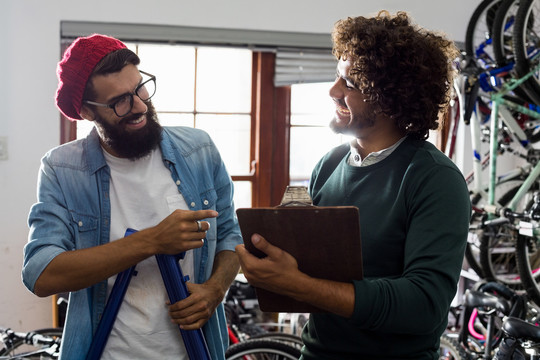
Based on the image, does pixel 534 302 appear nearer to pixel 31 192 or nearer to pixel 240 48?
pixel 240 48

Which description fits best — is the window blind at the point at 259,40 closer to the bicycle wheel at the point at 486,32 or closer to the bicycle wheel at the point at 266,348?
the bicycle wheel at the point at 486,32

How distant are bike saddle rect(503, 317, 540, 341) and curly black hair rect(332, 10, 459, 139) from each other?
4.62ft

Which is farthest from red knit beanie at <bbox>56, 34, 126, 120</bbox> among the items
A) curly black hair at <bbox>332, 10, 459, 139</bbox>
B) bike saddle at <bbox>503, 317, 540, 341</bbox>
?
bike saddle at <bbox>503, 317, 540, 341</bbox>

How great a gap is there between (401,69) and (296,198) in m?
0.35

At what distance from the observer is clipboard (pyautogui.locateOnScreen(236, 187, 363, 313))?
3.28ft

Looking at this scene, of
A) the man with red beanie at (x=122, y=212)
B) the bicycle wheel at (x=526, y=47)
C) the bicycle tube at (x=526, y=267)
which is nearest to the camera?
the man with red beanie at (x=122, y=212)

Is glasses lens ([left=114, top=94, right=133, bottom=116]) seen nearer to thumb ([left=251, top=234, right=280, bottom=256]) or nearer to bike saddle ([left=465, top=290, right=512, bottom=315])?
thumb ([left=251, top=234, right=280, bottom=256])

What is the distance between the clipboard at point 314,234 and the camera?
1.00m

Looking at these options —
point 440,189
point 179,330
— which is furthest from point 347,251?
point 179,330

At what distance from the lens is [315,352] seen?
120cm

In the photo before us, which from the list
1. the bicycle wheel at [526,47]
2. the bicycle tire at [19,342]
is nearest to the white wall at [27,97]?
the bicycle tire at [19,342]

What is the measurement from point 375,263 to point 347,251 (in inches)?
4.5

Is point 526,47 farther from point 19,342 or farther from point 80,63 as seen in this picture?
point 19,342

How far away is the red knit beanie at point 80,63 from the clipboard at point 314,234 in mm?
734
